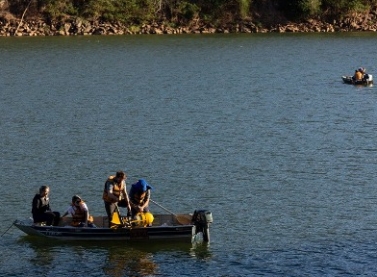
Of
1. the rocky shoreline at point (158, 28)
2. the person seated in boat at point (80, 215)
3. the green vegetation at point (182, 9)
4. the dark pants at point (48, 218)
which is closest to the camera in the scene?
the person seated in boat at point (80, 215)

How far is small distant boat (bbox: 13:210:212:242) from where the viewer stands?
27.8 m

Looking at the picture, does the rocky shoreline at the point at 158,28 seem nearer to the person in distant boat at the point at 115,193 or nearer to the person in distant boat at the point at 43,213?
the person in distant boat at the point at 43,213

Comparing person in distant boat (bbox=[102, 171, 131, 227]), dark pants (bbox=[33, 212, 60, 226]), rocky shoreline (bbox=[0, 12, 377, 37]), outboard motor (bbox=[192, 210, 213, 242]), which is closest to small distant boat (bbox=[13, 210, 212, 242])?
outboard motor (bbox=[192, 210, 213, 242])

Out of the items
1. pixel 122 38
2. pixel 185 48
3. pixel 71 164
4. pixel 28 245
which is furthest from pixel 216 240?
pixel 122 38

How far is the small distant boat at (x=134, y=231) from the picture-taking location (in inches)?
1095

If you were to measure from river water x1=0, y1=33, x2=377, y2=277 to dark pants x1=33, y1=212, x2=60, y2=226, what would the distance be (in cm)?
59

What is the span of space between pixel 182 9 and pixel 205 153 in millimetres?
58981

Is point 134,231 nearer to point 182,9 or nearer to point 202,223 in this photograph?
point 202,223

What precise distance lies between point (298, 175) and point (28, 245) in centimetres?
1198

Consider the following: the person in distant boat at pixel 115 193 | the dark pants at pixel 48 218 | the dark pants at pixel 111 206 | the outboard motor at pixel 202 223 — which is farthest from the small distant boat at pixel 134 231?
the person in distant boat at pixel 115 193

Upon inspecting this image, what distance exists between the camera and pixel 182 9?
320 ft

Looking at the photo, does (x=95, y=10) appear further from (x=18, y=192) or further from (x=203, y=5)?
(x=18, y=192)

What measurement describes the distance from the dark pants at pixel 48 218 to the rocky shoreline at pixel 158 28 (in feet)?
215

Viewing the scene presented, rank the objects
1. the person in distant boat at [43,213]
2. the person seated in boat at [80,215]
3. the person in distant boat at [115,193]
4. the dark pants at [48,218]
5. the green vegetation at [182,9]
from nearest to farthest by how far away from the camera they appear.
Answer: the person in distant boat at [115,193] < the person seated in boat at [80,215] < the person in distant boat at [43,213] < the dark pants at [48,218] < the green vegetation at [182,9]
